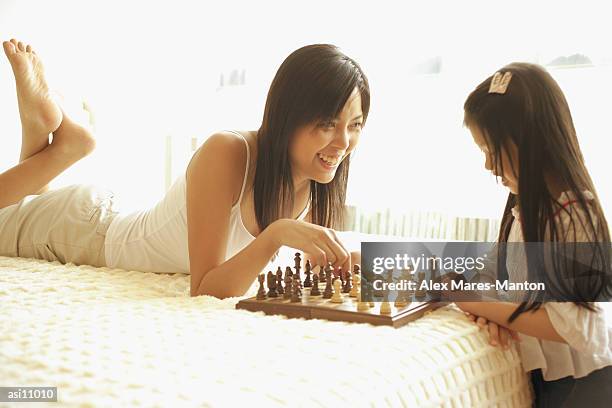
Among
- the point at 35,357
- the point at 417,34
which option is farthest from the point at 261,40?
the point at 35,357

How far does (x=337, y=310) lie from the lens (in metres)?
1.21

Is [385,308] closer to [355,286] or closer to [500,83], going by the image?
[355,286]

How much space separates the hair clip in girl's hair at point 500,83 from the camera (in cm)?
132

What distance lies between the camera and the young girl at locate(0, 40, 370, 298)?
1561 mm

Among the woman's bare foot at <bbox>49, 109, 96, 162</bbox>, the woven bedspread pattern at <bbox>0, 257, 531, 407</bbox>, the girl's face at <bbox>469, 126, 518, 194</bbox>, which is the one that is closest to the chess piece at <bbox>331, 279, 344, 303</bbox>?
the woven bedspread pattern at <bbox>0, 257, 531, 407</bbox>

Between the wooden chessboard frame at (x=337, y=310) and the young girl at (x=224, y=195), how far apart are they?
0.45ft

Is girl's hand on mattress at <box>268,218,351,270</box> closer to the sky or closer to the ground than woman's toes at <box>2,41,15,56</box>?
closer to the ground

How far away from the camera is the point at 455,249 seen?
73.4 inches

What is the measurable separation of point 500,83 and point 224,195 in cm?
71

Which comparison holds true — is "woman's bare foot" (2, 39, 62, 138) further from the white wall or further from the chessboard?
the white wall

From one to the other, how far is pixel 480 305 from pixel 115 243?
1.24 meters

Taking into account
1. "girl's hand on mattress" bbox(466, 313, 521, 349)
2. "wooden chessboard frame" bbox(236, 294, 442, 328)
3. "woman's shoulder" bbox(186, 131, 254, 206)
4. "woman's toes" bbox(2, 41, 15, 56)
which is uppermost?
"woman's toes" bbox(2, 41, 15, 56)

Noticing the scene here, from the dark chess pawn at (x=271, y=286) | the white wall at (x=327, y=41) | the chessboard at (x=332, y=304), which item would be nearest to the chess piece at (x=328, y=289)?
the chessboard at (x=332, y=304)

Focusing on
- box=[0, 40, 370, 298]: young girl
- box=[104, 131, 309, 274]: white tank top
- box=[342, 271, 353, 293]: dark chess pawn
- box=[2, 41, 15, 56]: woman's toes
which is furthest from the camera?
box=[2, 41, 15, 56]: woman's toes
